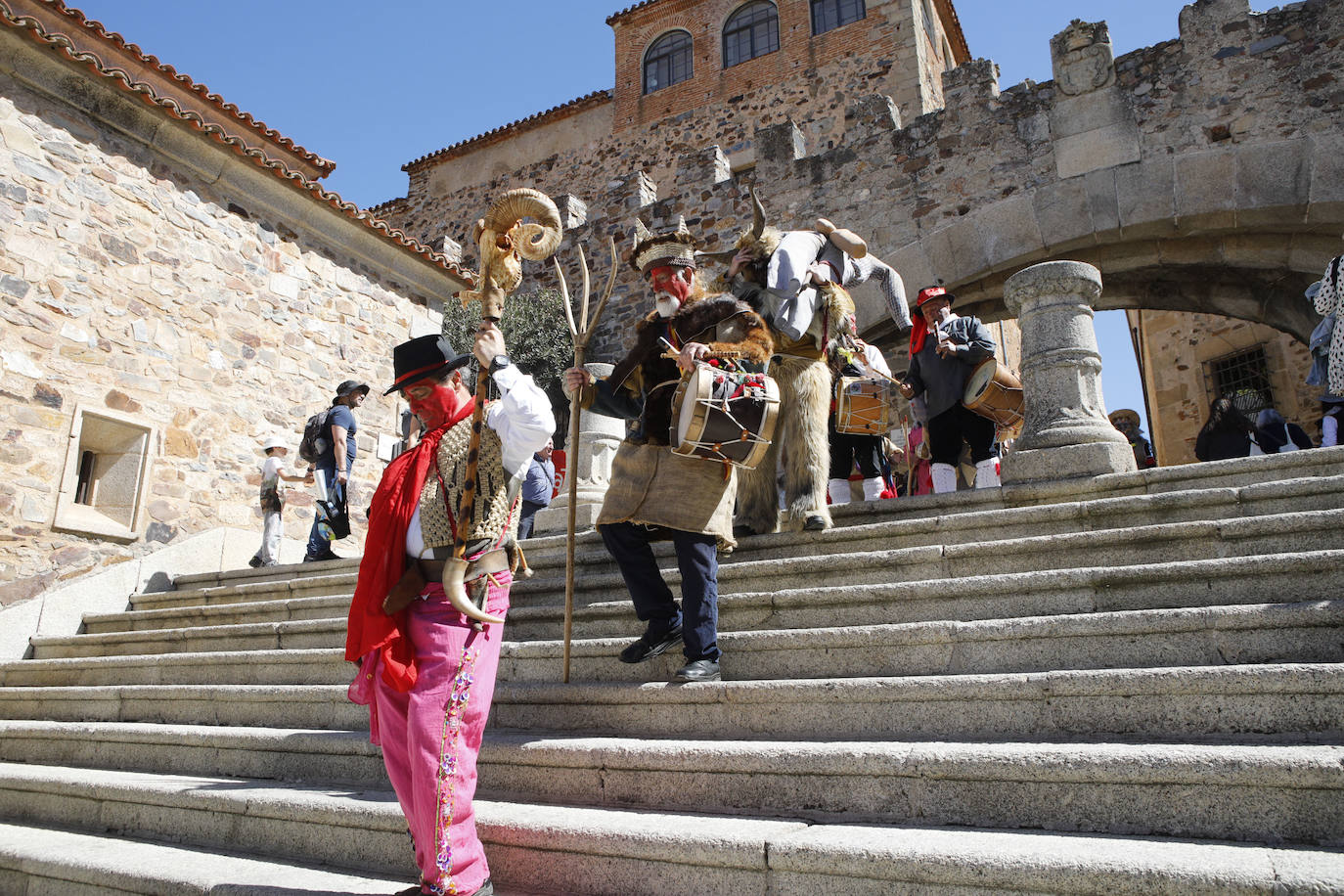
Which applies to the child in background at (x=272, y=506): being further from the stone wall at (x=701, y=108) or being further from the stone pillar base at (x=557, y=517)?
the stone wall at (x=701, y=108)

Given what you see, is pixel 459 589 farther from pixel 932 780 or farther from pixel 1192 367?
pixel 1192 367

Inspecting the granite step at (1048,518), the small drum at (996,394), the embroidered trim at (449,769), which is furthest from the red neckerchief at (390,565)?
the small drum at (996,394)

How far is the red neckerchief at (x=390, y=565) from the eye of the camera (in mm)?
2586

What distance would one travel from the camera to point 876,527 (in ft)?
14.6

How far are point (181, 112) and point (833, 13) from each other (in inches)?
537

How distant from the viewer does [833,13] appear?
18.3 m

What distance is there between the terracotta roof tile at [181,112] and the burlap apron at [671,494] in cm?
730

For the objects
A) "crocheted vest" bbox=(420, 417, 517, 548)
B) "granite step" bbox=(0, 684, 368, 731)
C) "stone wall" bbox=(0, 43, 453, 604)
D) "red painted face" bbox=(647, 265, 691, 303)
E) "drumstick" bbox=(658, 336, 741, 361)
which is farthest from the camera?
"stone wall" bbox=(0, 43, 453, 604)

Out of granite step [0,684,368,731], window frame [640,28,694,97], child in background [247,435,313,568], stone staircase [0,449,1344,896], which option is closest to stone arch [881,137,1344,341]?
stone staircase [0,449,1344,896]

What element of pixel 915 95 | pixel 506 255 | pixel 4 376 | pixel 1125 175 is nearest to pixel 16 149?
pixel 4 376

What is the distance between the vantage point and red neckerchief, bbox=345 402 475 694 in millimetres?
2586

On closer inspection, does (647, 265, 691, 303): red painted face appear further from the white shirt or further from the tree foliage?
the tree foliage

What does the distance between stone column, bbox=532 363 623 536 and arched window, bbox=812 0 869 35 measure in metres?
13.8

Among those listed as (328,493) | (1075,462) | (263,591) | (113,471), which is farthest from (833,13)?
(263,591)
